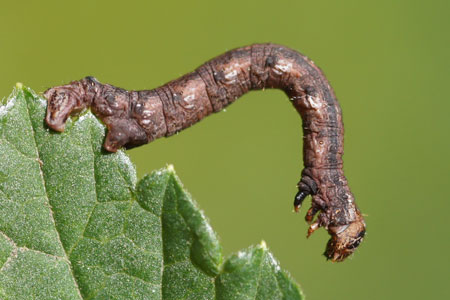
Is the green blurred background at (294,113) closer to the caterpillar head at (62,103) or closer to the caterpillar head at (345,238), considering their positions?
the caterpillar head at (345,238)

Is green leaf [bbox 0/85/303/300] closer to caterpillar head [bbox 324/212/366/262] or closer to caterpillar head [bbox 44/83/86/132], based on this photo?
caterpillar head [bbox 44/83/86/132]

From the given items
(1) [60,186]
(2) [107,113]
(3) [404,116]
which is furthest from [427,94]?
(1) [60,186]

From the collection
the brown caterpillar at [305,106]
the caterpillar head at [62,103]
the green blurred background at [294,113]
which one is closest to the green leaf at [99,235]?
the caterpillar head at [62,103]

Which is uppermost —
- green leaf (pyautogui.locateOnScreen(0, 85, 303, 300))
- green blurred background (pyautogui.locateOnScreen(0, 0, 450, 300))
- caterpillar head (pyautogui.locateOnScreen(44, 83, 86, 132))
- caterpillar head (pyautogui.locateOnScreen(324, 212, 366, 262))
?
green blurred background (pyautogui.locateOnScreen(0, 0, 450, 300))

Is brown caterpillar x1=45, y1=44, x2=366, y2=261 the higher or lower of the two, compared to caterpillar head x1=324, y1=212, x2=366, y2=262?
higher

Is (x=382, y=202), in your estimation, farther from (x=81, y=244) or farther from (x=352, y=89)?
(x=81, y=244)

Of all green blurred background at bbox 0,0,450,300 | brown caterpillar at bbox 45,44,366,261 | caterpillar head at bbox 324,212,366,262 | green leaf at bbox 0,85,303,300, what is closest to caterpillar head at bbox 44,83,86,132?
green leaf at bbox 0,85,303,300
